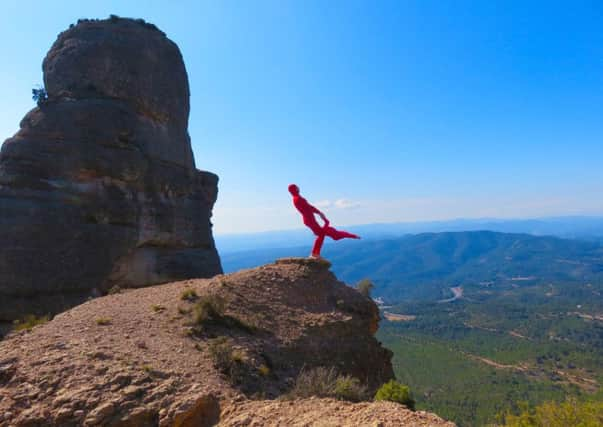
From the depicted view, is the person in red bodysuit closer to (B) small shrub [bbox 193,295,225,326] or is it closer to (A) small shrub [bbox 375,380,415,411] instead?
(B) small shrub [bbox 193,295,225,326]

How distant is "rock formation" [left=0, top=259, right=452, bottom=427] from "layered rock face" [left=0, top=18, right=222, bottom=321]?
6.98 m

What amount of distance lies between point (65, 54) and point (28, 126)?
5.97 m

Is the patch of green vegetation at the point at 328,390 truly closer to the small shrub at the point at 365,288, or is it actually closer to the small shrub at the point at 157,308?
the small shrub at the point at 157,308

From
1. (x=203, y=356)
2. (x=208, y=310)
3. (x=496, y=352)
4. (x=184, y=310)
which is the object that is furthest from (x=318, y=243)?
(x=496, y=352)

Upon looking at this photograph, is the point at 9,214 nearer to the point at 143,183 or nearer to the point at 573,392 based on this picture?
the point at 143,183

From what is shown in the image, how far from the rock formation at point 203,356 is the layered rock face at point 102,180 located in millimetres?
6977

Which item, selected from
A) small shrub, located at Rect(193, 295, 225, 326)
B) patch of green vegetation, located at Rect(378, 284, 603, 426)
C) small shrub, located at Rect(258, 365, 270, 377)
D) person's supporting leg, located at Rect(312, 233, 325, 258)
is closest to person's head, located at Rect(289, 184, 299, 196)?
person's supporting leg, located at Rect(312, 233, 325, 258)

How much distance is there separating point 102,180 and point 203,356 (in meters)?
16.2

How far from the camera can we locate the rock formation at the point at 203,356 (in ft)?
21.1

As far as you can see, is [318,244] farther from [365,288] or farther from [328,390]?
[328,390]

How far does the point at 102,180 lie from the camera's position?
20703 mm

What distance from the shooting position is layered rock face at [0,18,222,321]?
17797 mm

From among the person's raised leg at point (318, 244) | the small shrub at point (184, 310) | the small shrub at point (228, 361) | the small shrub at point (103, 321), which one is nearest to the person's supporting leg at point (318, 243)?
the person's raised leg at point (318, 244)

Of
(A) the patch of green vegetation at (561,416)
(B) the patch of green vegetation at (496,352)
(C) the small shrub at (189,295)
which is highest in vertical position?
(C) the small shrub at (189,295)
